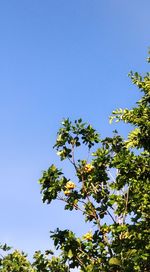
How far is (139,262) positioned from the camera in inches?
350

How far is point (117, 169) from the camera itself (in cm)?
1098

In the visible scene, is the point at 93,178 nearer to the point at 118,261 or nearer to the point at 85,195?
the point at 85,195

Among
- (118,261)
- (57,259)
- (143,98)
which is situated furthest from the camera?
(57,259)

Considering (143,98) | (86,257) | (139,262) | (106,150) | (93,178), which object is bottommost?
(139,262)

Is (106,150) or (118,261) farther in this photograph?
(106,150)

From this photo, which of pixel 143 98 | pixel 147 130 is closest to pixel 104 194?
pixel 147 130

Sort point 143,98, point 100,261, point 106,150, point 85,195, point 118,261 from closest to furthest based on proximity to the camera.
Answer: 1. point 118,261
2. point 100,261
3. point 85,195
4. point 106,150
5. point 143,98

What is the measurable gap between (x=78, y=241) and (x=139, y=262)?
72.1 inches

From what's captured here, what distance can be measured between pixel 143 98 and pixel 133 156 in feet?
9.18

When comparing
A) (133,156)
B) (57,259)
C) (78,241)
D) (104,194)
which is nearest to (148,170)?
(133,156)

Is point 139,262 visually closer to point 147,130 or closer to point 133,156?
point 133,156

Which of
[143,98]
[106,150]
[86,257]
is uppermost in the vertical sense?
[143,98]

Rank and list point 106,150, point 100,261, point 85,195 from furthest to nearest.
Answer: point 106,150
point 85,195
point 100,261

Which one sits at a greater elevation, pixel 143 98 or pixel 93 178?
pixel 143 98
